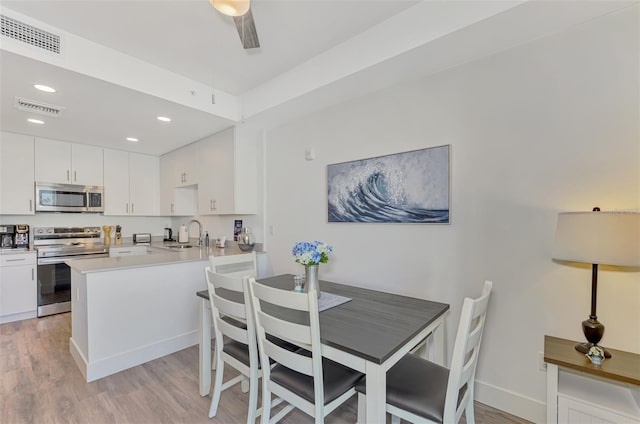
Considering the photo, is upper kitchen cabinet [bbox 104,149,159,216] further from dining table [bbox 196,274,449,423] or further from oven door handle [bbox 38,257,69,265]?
dining table [bbox 196,274,449,423]

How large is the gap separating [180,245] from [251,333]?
308 cm

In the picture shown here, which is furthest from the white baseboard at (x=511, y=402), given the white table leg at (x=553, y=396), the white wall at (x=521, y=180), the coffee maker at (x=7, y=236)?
the coffee maker at (x=7, y=236)

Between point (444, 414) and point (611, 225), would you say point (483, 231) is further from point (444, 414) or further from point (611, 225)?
point (444, 414)

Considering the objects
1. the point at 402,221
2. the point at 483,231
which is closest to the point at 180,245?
the point at 402,221

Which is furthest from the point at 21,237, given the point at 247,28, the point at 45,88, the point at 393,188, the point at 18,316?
the point at 393,188

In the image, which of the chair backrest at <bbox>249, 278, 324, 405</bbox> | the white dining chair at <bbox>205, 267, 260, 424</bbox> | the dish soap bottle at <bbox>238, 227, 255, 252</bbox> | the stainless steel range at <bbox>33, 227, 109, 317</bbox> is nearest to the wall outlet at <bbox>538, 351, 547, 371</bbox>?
the chair backrest at <bbox>249, 278, 324, 405</bbox>

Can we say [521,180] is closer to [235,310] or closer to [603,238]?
[603,238]

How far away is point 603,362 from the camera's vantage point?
1327 mm

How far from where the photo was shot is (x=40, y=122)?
3145 mm

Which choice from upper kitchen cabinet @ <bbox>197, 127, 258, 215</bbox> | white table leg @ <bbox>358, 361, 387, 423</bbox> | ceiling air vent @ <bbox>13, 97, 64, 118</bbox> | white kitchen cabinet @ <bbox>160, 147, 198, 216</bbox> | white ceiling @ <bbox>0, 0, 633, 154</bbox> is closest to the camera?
white table leg @ <bbox>358, 361, 387, 423</bbox>

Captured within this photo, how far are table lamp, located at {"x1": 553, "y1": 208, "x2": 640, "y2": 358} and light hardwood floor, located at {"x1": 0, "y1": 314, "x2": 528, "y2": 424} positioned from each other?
985 millimetres

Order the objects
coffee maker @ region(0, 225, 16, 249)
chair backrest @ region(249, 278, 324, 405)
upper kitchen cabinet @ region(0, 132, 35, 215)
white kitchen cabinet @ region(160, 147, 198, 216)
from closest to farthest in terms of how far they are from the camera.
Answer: chair backrest @ region(249, 278, 324, 405) < upper kitchen cabinet @ region(0, 132, 35, 215) < coffee maker @ region(0, 225, 16, 249) < white kitchen cabinet @ region(160, 147, 198, 216)

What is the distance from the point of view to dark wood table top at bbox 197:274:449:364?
124 cm

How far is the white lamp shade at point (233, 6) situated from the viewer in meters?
1.36
